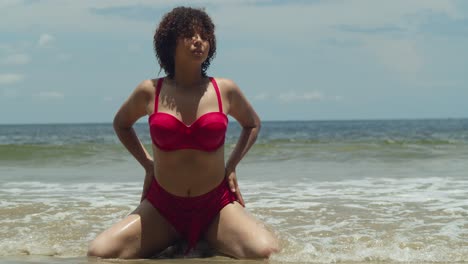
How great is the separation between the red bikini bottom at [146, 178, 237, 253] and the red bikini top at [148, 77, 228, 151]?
1.21 feet

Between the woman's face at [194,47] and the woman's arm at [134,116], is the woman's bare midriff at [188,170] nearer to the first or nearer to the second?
the woman's arm at [134,116]

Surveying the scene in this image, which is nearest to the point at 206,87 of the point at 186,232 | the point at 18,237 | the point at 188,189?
the point at 188,189

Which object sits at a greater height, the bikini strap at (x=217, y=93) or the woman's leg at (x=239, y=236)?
the bikini strap at (x=217, y=93)

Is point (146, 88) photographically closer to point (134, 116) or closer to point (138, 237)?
point (134, 116)

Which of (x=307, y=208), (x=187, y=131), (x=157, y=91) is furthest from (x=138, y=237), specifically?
(x=307, y=208)

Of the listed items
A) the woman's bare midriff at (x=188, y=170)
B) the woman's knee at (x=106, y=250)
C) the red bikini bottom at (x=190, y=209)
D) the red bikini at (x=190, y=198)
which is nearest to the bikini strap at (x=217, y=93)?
the red bikini at (x=190, y=198)

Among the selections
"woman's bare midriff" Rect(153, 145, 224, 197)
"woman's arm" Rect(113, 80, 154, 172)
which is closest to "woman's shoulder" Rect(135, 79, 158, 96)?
"woman's arm" Rect(113, 80, 154, 172)

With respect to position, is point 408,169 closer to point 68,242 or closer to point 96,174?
point 96,174

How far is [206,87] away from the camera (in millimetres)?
4859

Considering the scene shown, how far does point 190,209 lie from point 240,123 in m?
0.75

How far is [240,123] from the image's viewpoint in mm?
Result: 5055

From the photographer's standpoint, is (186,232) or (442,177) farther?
(442,177)

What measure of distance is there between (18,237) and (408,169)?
8681 millimetres

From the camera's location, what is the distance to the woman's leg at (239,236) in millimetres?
4680
